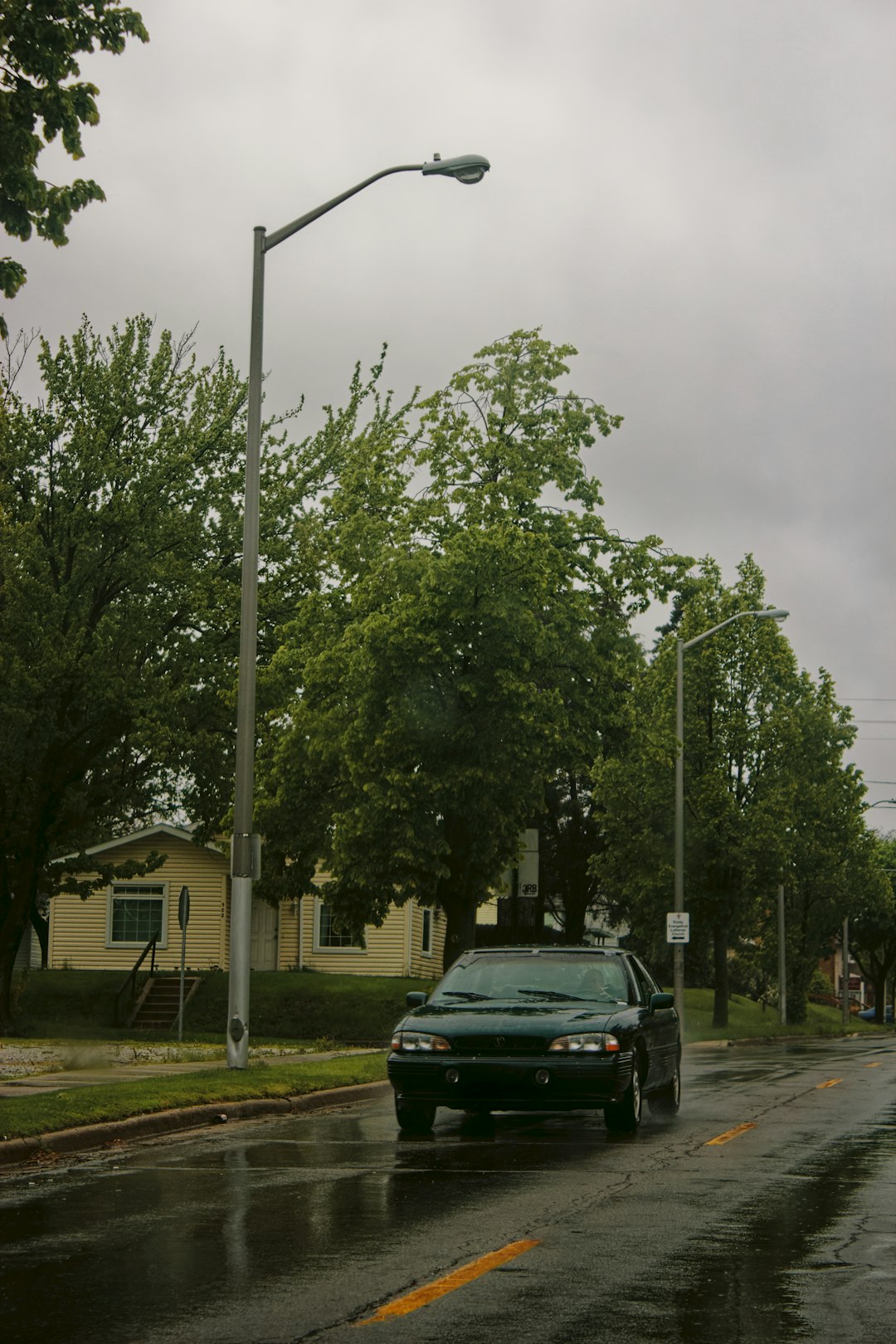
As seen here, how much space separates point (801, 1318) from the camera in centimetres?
639

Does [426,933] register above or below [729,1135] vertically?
above

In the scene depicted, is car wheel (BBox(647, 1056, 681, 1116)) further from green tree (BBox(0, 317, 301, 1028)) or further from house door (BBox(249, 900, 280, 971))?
house door (BBox(249, 900, 280, 971))

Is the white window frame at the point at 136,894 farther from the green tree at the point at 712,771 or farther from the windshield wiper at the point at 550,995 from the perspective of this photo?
the windshield wiper at the point at 550,995

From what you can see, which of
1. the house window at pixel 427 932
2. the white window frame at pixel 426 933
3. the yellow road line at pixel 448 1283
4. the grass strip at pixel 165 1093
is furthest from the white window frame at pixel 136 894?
the yellow road line at pixel 448 1283

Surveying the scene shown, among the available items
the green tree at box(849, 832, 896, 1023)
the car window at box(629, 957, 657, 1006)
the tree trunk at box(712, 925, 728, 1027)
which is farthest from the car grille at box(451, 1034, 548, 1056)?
the green tree at box(849, 832, 896, 1023)

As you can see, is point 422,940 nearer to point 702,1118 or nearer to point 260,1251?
point 702,1118

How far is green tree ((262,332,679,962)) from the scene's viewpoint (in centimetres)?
2762

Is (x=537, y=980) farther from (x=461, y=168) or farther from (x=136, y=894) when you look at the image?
(x=136, y=894)

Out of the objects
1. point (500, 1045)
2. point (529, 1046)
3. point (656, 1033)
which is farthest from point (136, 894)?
point (529, 1046)

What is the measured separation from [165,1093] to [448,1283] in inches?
337

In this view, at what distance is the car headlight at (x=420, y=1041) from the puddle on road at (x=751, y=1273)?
3049 mm

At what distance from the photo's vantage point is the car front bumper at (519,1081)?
41.3 feet

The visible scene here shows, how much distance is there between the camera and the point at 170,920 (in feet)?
147

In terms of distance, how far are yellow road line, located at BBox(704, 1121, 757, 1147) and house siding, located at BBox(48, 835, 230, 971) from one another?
30.5 m
